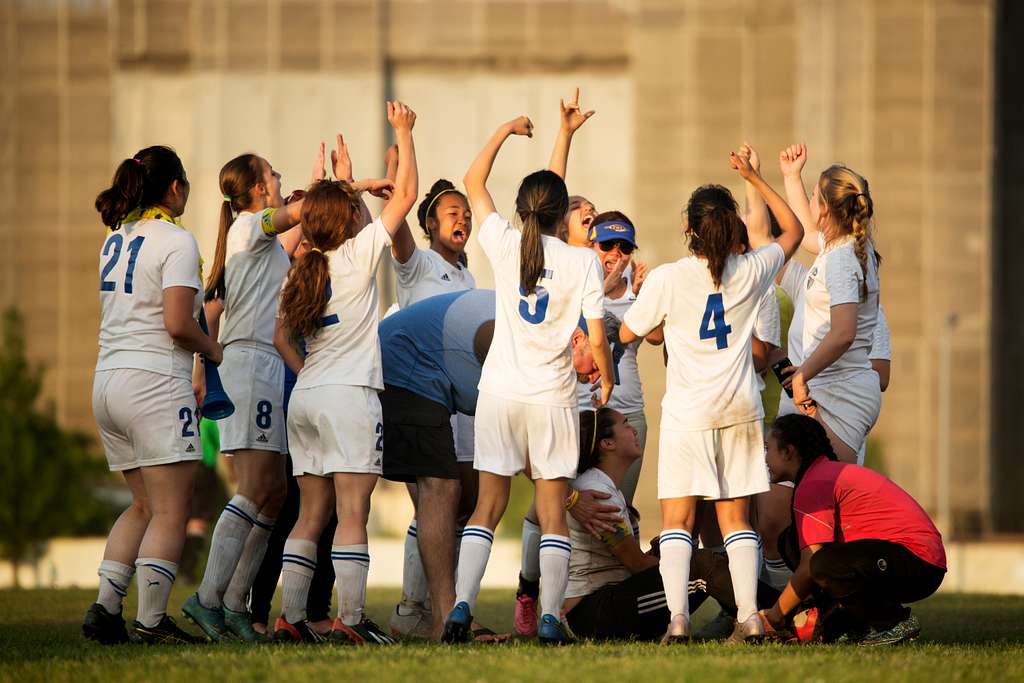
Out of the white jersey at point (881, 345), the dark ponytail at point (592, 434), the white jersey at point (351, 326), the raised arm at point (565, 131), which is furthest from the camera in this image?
the white jersey at point (881, 345)

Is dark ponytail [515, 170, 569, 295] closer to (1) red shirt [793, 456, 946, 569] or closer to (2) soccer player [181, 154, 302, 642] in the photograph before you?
(2) soccer player [181, 154, 302, 642]

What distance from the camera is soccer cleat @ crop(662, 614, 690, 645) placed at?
20.8 ft

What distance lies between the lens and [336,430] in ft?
21.5

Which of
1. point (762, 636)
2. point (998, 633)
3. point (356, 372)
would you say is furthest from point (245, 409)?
point (998, 633)

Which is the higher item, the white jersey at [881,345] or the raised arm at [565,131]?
the raised arm at [565,131]

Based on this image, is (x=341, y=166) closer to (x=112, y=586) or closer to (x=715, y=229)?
Answer: (x=715, y=229)

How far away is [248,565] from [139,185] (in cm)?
205

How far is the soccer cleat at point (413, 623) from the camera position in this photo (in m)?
7.55

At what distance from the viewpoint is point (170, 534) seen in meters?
6.48

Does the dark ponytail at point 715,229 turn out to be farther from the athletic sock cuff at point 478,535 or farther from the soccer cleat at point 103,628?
the soccer cleat at point 103,628

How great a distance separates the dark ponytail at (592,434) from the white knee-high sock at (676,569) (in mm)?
859

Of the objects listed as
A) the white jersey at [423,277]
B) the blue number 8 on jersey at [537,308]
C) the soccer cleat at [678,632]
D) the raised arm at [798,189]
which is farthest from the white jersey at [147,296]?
the raised arm at [798,189]

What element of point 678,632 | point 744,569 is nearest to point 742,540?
point 744,569

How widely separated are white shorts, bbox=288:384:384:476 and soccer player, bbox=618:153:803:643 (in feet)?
4.33
